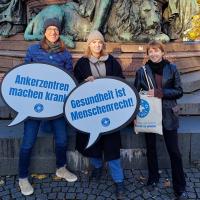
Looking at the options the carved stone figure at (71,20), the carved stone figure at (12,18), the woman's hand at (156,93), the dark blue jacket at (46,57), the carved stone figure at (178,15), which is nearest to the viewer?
the woman's hand at (156,93)

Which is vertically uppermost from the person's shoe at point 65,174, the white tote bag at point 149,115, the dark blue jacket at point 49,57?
the dark blue jacket at point 49,57

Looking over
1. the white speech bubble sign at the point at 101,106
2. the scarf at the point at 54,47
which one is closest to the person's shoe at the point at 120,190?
the white speech bubble sign at the point at 101,106

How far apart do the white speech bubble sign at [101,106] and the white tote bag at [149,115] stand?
139 millimetres

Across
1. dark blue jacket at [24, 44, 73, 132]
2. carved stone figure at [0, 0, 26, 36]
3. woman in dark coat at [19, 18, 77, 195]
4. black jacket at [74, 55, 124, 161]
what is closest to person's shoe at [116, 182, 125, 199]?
black jacket at [74, 55, 124, 161]

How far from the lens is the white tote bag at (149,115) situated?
405 cm

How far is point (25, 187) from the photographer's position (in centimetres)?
427

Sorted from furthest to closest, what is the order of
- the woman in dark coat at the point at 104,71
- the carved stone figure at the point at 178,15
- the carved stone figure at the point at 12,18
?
1. the carved stone figure at the point at 12,18
2. the carved stone figure at the point at 178,15
3. the woman in dark coat at the point at 104,71

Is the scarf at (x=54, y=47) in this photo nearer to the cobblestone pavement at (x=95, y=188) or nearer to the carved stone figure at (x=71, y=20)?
the cobblestone pavement at (x=95, y=188)

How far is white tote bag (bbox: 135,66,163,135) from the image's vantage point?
13.3 ft

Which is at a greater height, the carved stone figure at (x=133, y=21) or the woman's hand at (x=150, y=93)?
the carved stone figure at (x=133, y=21)

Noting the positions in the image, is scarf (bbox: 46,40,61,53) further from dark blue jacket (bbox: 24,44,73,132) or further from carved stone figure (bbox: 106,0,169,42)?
carved stone figure (bbox: 106,0,169,42)

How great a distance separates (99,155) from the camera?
438 cm

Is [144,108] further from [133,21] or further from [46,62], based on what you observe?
[133,21]

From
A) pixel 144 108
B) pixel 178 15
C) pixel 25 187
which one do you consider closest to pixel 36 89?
pixel 25 187
